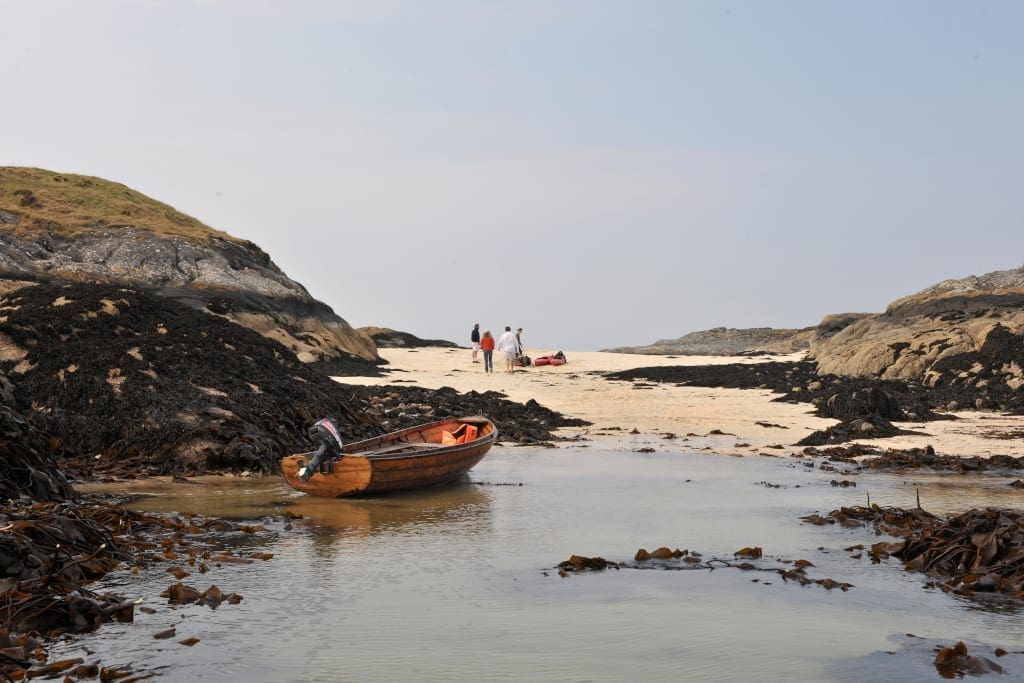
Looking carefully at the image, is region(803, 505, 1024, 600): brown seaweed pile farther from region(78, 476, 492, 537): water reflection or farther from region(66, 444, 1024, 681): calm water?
region(78, 476, 492, 537): water reflection

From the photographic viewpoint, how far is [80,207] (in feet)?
171

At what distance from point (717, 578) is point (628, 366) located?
34.5m

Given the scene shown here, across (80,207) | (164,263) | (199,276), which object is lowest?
(199,276)

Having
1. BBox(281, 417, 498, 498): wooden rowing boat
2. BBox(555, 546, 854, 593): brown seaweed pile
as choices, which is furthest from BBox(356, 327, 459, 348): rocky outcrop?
BBox(555, 546, 854, 593): brown seaweed pile

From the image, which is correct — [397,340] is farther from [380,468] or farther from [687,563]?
[687,563]

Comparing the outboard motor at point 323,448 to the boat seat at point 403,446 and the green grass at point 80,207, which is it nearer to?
the boat seat at point 403,446

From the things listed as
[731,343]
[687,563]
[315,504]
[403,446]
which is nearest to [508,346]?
[403,446]

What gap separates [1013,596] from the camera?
27.4 feet

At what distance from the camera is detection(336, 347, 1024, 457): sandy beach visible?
64.6 ft

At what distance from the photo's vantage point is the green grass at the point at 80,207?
46969 mm

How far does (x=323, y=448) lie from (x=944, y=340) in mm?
26815

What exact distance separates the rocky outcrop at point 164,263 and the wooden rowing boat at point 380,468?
2098 cm

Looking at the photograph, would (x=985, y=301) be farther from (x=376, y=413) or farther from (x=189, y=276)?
(x=189, y=276)

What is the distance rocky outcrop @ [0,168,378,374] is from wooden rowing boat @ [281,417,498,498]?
21.0 m
